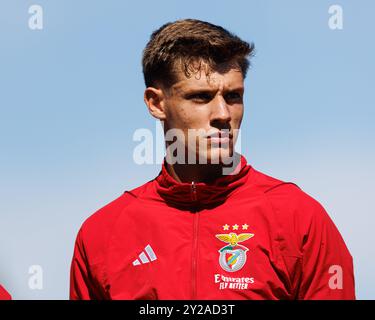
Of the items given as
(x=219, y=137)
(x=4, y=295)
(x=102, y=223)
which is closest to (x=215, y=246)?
(x=219, y=137)

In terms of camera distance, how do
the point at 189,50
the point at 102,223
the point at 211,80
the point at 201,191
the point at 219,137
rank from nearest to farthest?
1. the point at 219,137
2. the point at 211,80
3. the point at 201,191
4. the point at 189,50
5. the point at 102,223

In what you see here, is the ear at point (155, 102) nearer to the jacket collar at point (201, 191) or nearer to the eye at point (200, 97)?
the eye at point (200, 97)

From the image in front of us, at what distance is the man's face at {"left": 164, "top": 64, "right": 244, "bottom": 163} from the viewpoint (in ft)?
27.6

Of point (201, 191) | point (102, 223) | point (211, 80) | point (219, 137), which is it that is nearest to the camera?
point (219, 137)

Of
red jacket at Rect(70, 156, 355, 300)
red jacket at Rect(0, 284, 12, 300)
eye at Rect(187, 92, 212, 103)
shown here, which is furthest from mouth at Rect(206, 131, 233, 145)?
red jacket at Rect(0, 284, 12, 300)

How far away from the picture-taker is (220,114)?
8.40 metres

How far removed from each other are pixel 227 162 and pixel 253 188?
338 millimetres

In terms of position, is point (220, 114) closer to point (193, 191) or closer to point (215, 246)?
point (193, 191)

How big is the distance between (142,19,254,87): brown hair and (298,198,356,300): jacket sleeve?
4.57 feet

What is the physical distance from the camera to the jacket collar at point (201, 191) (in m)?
8.62

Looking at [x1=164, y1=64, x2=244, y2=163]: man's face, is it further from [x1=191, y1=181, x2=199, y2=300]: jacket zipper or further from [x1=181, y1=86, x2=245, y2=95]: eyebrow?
[x1=191, y1=181, x2=199, y2=300]: jacket zipper

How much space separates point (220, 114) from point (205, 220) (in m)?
0.82

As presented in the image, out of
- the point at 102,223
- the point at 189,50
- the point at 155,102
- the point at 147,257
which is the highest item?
the point at 189,50
